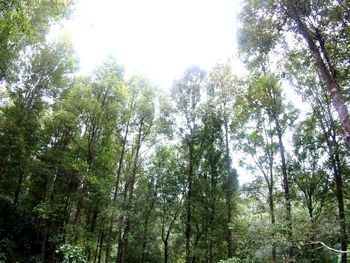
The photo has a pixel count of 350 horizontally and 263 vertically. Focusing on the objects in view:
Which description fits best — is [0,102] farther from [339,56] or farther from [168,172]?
[339,56]

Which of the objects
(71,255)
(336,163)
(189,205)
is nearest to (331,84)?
(71,255)

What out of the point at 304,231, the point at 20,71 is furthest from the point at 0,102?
the point at 304,231

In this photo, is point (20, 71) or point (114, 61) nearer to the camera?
point (20, 71)

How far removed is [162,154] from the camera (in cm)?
1827

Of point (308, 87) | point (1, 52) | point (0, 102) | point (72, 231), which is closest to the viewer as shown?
point (1, 52)

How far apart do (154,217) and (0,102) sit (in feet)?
55.7

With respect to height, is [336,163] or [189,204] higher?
[336,163]

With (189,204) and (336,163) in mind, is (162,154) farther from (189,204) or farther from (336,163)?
(336,163)

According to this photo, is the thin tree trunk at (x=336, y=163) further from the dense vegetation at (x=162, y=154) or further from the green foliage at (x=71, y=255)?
the green foliage at (x=71, y=255)

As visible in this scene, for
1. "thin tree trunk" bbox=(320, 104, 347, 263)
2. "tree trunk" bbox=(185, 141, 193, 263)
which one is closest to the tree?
"tree trunk" bbox=(185, 141, 193, 263)

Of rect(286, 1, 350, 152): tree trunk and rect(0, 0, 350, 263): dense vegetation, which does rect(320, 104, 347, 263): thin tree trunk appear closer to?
rect(0, 0, 350, 263): dense vegetation

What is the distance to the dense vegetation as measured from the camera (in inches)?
483

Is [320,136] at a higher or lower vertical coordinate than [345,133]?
higher

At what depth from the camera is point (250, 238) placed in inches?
340
